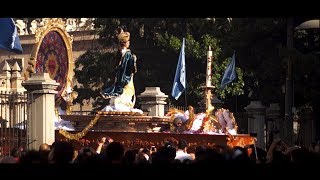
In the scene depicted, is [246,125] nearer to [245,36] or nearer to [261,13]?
[245,36]

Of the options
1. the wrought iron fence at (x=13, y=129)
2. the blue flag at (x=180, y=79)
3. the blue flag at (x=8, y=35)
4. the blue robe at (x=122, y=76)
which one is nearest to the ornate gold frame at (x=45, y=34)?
the blue robe at (x=122, y=76)

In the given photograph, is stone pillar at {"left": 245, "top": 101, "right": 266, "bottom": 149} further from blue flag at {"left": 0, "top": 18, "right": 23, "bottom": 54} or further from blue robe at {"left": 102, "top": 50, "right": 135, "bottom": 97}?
blue flag at {"left": 0, "top": 18, "right": 23, "bottom": 54}

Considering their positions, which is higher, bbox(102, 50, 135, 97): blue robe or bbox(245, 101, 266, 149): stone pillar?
bbox(102, 50, 135, 97): blue robe

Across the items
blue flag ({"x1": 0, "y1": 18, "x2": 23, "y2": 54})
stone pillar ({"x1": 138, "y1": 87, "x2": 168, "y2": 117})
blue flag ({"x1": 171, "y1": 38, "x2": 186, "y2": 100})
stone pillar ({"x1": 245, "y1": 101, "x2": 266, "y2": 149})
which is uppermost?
blue flag ({"x1": 0, "y1": 18, "x2": 23, "y2": 54})

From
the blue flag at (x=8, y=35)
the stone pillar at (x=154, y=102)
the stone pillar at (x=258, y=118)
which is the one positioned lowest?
the stone pillar at (x=258, y=118)

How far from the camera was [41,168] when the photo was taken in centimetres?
780

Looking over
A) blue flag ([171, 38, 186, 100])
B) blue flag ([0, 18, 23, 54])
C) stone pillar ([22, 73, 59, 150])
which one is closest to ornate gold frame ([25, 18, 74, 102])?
stone pillar ([22, 73, 59, 150])

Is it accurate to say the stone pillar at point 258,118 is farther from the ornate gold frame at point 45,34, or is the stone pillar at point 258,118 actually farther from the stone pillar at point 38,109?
the stone pillar at point 38,109

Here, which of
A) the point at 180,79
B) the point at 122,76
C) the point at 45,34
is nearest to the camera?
the point at 122,76

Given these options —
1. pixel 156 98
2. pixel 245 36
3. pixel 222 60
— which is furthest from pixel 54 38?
pixel 222 60

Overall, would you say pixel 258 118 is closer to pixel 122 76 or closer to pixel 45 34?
pixel 122 76

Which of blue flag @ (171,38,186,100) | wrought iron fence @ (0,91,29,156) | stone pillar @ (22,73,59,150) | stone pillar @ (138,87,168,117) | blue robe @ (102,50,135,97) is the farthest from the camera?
stone pillar @ (138,87,168,117)

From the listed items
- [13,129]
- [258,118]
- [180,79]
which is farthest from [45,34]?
[258,118]

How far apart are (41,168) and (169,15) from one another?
241 centimetres
